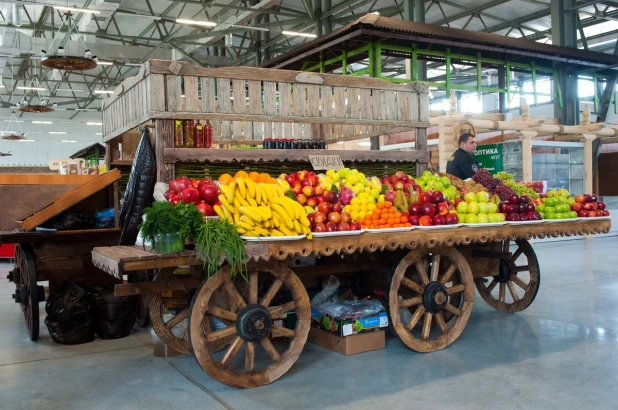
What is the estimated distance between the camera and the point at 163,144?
15.3 ft

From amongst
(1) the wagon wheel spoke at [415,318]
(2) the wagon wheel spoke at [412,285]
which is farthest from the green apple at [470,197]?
(1) the wagon wheel spoke at [415,318]

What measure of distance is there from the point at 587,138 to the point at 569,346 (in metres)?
8.74

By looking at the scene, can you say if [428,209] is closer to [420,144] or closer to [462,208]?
[462,208]

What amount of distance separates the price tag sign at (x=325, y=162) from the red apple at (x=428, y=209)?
4.22 feet

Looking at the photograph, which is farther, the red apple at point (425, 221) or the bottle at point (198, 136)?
the bottle at point (198, 136)

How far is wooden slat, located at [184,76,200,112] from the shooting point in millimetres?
4754

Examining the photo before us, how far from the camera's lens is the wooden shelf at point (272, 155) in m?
4.75

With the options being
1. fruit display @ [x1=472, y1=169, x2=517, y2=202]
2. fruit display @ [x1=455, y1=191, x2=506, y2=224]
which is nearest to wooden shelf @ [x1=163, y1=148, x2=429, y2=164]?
fruit display @ [x1=472, y1=169, x2=517, y2=202]

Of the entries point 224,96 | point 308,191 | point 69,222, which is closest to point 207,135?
point 224,96

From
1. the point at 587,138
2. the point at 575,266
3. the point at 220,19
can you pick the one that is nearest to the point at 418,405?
the point at 575,266

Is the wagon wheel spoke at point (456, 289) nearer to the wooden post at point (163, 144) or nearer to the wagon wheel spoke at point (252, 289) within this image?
the wagon wheel spoke at point (252, 289)

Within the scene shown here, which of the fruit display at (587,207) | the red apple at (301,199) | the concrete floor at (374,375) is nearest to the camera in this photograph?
the concrete floor at (374,375)

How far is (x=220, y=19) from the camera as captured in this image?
17.5 m

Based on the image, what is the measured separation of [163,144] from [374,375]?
7.97 ft
